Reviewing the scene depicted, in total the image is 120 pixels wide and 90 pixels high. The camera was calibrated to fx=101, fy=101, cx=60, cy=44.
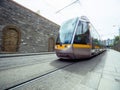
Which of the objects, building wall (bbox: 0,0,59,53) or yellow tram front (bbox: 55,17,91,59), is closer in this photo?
yellow tram front (bbox: 55,17,91,59)

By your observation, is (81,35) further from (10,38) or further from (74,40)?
(10,38)

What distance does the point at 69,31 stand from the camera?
6.57 metres

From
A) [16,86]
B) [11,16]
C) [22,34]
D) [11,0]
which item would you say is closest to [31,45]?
[22,34]

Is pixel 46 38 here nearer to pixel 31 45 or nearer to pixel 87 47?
pixel 31 45

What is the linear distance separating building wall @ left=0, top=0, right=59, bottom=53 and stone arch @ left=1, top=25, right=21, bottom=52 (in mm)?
429

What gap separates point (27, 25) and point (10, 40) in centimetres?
349

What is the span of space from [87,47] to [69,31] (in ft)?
5.41

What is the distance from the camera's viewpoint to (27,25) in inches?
584

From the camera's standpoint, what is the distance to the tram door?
11.9m

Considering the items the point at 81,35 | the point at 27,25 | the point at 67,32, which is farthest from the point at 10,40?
the point at 81,35

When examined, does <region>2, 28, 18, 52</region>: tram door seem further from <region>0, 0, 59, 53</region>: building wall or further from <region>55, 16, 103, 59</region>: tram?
<region>55, 16, 103, 59</region>: tram

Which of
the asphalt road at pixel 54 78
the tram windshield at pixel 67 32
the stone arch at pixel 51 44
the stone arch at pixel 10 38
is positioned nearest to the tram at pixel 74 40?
the tram windshield at pixel 67 32

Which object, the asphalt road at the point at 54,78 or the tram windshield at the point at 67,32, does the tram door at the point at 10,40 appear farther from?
the asphalt road at the point at 54,78

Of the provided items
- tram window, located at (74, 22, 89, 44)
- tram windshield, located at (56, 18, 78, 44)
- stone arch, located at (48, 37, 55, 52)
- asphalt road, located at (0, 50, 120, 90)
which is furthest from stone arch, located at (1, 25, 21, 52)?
tram window, located at (74, 22, 89, 44)
